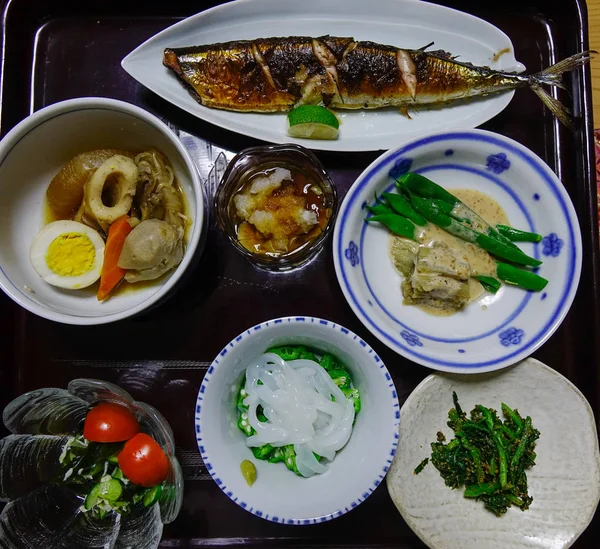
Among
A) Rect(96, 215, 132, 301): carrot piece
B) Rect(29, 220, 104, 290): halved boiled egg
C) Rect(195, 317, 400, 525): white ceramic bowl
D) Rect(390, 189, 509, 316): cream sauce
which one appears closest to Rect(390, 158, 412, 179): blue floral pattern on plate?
Rect(390, 189, 509, 316): cream sauce

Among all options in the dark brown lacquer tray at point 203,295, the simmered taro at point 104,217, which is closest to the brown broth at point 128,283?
the simmered taro at point 104,217

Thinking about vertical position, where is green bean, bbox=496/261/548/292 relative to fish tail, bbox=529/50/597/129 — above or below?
below

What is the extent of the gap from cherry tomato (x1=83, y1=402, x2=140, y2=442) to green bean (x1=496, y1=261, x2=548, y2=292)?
1350mm

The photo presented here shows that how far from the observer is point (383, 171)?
1707mm

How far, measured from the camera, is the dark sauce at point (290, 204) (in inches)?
65.3

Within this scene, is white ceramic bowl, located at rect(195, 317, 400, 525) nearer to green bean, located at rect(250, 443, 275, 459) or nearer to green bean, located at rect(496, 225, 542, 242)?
green bean, located at rect(250, 443, 275, 459)

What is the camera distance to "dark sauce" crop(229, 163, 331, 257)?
1.66m

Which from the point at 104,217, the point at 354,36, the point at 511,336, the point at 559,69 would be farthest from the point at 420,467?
the point at 354,36

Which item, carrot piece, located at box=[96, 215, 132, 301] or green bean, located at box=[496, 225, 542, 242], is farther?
green bean, located at box=[496, 225, 542, 242]

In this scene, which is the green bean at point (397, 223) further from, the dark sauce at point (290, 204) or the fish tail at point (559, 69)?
the fish tail at point (559, 69)

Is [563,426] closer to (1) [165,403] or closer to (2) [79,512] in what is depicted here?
(1) [165,403]

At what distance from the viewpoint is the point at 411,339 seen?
1.67 m

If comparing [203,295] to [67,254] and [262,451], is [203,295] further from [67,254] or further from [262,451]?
[262,451]

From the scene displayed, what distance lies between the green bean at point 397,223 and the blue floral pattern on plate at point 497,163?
346 mm
